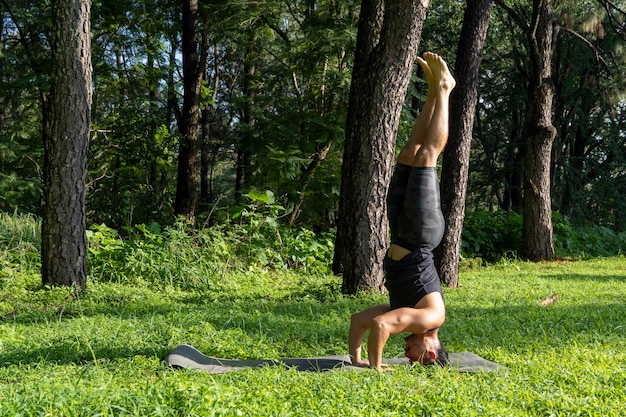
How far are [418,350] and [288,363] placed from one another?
41.3 inches

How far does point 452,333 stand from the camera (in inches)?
244

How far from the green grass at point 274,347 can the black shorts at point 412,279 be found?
549 mm

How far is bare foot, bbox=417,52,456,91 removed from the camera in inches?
194

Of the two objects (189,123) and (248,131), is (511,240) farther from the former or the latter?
(189,123)

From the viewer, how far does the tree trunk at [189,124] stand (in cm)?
1488

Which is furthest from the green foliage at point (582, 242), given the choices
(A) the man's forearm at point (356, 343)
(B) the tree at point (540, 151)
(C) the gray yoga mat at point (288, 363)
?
(A) the man's forearm at point (356, 343)

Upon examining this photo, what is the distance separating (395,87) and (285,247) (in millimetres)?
4589

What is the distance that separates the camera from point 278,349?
5594 mm

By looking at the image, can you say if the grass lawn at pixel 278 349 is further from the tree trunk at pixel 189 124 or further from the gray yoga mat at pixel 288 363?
the tree trunk at pixel 189 124

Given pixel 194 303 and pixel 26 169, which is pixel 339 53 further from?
pixel 26 169

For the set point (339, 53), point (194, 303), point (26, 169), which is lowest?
point (194, 303)

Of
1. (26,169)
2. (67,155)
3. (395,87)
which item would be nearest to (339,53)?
(395,87)

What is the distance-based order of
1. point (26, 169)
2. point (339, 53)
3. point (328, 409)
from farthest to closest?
point (26, 169) → point (339, 53) → point (328, 409)

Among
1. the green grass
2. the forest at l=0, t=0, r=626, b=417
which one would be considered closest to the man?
the forest at l=0, t=0, r=626, b=417
